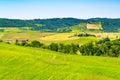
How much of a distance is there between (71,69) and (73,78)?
1213 cm

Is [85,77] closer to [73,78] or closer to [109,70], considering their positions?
[73,78]

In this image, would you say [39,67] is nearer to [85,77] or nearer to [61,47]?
[85,77]

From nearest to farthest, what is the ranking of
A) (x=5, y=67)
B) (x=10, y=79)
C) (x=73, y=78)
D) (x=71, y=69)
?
(x=73, y=78) → (x=10, y=79) → (x=71, y=69) → (x=5, y=67)

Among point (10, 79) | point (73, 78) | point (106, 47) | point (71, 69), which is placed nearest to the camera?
point (73, 78)

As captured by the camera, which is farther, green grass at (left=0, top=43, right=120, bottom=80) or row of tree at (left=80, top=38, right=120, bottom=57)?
row of tree at (left=80, top=38, right=120, bottom=57)

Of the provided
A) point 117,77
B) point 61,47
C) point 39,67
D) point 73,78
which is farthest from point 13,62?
point 61,47

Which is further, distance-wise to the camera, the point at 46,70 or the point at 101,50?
the point at 101,50

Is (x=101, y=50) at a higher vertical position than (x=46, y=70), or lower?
lower

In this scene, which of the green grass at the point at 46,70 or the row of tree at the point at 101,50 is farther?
the row of tree at the point at 101,50

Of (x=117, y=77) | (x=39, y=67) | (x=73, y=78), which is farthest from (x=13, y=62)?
(x=117, y=77)

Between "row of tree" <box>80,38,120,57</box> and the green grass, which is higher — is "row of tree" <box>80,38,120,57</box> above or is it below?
below

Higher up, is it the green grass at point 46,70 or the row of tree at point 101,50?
the green grass at point 46,70

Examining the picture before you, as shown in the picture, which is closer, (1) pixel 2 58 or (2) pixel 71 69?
(2) pixel 71 69

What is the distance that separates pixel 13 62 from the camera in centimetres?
10525
